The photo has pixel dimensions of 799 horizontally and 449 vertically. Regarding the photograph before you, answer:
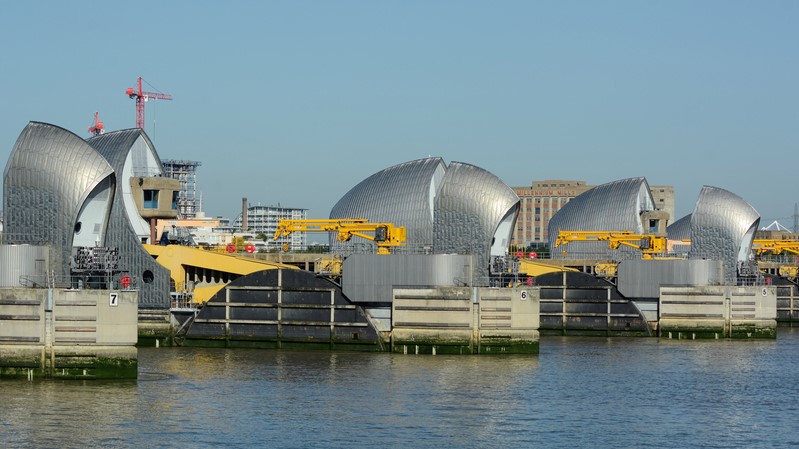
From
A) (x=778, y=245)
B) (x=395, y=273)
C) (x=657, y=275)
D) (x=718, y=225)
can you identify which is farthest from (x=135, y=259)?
(x=778, y=245)

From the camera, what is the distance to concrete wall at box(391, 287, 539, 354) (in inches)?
3423

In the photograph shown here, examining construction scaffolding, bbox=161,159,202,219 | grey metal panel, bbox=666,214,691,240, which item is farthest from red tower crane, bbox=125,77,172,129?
grey metal panel, bbox=666,214,691,240

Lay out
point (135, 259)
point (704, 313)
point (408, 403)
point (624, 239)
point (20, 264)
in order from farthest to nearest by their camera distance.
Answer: point (624, 239) → point (704, 313) → point (135, 259) → point (20, 264) → point (408, 403)

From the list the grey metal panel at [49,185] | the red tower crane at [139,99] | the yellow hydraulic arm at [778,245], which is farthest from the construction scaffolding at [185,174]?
the grey metal panel at [49,185]

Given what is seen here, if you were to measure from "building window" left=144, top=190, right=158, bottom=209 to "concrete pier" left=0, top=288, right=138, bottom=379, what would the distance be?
27.9 m

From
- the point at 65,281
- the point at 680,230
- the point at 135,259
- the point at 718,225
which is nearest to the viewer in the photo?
the point at 65,281

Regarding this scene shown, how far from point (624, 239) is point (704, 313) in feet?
56.7

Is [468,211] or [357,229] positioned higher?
[468,211]

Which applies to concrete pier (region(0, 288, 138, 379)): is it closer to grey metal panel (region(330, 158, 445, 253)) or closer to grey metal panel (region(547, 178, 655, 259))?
grey metal panel (region(330, 158, 445, 253))

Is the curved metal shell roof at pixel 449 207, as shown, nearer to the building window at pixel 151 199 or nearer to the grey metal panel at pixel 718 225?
the building window at pixel 151 199

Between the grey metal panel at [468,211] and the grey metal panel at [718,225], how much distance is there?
29.8 metres

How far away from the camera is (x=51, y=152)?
73750 mm

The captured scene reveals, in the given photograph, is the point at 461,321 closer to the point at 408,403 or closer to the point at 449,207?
the point at 449,207

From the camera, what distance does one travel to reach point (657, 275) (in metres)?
110
